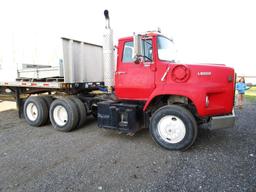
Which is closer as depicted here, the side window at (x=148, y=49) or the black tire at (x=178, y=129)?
the black tire at (x=178, y=129)

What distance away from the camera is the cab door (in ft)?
12.6

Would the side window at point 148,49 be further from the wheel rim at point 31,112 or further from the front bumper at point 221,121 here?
the wheel rim at point 31,112

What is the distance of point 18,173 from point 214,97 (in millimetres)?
3777

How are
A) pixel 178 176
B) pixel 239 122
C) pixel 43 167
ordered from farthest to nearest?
pixel 239 122
pixel 43 167
pixel 178 176

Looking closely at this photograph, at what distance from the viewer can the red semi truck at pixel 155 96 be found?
3.45 m

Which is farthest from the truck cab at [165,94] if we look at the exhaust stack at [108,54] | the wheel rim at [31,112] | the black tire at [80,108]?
the wheel rim at [31,112]

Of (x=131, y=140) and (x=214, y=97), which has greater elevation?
Result: (x=214, y=97)

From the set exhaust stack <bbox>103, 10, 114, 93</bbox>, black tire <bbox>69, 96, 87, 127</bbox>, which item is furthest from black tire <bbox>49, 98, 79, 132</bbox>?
exhaust stack <bbox>103, 10, 114, 93</bbox>

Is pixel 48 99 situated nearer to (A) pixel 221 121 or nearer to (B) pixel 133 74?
(B) pixel 133 74

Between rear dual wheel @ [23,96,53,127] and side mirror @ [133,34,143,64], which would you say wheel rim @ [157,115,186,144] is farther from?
rear dual wheel @ [23,96,53,127]

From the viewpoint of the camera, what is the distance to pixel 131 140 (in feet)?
14.1

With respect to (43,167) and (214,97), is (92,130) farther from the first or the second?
(214,97)

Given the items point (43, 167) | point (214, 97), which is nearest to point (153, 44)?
point (214, 97)

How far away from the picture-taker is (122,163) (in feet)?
10.5
